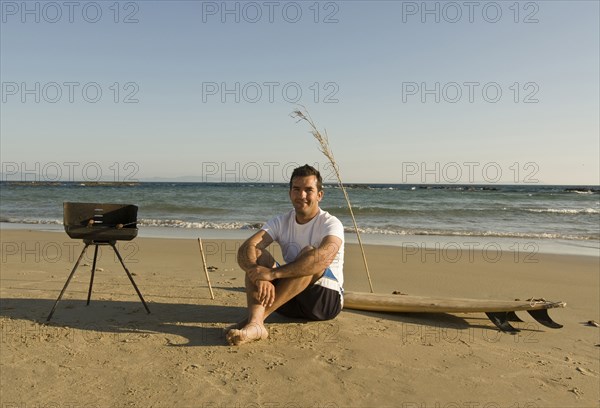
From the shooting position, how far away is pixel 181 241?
35.3ft

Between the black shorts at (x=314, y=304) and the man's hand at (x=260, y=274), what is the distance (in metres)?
0.41

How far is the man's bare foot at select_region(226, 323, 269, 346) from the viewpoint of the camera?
3531mm

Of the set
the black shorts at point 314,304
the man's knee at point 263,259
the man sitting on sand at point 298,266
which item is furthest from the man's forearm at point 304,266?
the black shorts at point 314,304

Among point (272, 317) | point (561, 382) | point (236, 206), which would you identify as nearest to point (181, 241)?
point (272, 317)

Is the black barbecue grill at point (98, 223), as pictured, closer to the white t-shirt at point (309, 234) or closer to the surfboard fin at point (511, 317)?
the white t-shirt at point (309, 234)

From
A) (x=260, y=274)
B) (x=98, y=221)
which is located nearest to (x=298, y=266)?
(x=260, y=274)

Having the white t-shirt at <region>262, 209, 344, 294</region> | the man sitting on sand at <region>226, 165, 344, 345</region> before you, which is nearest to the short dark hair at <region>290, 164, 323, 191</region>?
the man sitting on sand at <region>226, 165, 344, 345</region>

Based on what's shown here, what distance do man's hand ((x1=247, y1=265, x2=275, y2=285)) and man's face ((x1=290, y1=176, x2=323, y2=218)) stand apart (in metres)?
0.55

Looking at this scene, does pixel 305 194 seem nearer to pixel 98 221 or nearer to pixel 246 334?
pixel 246 334

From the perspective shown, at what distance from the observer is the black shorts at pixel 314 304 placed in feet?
12.9

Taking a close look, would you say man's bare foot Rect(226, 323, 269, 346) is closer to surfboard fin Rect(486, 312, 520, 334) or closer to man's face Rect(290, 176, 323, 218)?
man's face Rect(290, 176, 323, 218)

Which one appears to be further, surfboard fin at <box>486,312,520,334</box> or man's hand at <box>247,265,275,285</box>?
surfboard fin at <box>486,312,520,334</box>

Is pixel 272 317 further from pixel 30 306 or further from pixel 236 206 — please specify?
pixel 236 206

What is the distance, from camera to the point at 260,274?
3.62 meters
